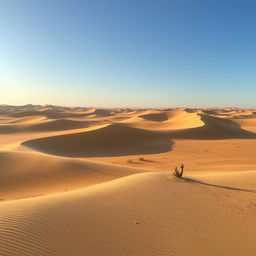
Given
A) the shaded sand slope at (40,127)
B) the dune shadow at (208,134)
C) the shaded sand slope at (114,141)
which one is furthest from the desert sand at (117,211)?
the shaded sand slope at (40,127)

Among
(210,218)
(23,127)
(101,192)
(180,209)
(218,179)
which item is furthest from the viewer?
(23,127)

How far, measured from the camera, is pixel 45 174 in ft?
30.1

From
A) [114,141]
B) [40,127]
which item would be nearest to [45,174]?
[114,141]

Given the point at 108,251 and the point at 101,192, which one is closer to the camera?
the point at 108,251

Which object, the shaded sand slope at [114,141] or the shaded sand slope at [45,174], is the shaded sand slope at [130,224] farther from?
the shaded sand slope at [114,141]

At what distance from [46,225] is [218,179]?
575 centimetres

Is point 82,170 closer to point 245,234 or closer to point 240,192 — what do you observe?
point 240,192

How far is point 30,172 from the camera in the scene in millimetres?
9289

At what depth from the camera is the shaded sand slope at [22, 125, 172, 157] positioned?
17.2 meters

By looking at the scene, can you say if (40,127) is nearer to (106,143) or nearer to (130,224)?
(106,143)

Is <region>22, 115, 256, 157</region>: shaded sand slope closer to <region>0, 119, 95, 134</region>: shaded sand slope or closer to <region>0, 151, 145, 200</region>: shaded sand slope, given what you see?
<region>0, 151, 145, 200</region>: shaded sand slope

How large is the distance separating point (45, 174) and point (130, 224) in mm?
5789

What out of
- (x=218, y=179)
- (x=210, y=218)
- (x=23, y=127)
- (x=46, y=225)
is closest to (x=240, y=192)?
(x=218, y=179)

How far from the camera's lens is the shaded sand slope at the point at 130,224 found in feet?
11.2
